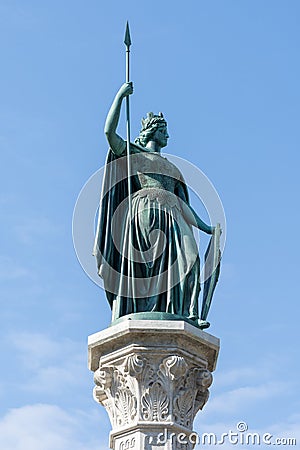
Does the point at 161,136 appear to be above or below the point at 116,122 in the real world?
above

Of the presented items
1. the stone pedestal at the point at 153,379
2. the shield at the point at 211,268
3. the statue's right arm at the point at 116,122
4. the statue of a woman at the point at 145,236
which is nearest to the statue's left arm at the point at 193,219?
the statue of a woman at the point at 145,236

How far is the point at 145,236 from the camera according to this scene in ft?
68.6

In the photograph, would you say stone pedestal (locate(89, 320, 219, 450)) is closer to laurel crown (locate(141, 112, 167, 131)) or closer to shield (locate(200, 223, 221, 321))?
shield (locate(200, 223, 221, 321))

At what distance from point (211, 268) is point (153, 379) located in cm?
263

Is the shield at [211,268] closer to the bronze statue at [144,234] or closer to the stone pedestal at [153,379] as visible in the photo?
the bronze statue at [144,234]

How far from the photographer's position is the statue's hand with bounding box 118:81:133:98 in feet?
68.6

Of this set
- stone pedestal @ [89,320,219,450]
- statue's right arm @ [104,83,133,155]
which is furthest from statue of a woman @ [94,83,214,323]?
stone pedestal @ [89,320,219,450]

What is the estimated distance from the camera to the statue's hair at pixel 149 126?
2206 centimetres

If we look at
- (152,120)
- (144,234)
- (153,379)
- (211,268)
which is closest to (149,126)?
(152,120)

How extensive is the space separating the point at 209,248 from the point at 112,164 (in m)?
2.31

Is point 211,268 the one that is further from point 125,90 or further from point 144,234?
point 125,90

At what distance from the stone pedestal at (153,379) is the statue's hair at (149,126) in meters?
3.95

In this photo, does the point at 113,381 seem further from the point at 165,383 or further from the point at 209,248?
the point at 209,248

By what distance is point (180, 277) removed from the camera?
810 inches
